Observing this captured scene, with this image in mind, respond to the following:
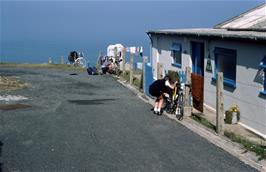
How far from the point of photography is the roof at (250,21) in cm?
1795

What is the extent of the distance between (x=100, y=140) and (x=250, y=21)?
28.7ft

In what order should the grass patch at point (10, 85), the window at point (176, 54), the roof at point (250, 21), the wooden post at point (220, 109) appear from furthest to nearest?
the grass patch at point (10, 85)
the window at point (176, 54)
the roof at point (250, 21)
the wooden post at point (220, 109)

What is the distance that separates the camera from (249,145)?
12.5m

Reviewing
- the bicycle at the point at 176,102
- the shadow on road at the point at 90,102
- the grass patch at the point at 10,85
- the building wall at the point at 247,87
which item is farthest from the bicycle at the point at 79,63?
the bicycle at the point at 176,102

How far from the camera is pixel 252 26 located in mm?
18094

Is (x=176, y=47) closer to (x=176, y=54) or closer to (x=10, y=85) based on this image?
(x=176, y=54)

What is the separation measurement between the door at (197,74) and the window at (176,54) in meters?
1.56

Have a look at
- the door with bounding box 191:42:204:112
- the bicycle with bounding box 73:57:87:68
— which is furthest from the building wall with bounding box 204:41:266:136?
the bicycle with bounding box 73:57:87:68

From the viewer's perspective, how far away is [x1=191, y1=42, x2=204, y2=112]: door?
57.2 ft

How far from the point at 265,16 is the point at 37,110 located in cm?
871

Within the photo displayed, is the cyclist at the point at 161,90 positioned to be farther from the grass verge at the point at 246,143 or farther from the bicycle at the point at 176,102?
the grass verge at the point at 246,143

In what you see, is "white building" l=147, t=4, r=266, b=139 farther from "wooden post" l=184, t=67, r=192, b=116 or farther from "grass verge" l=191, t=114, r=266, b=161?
"grass verge" l=191, t=114, r=266, b=161

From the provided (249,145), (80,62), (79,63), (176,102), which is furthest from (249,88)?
(80,62)

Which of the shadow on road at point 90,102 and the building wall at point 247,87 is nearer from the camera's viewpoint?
the building wall at point 247,87
